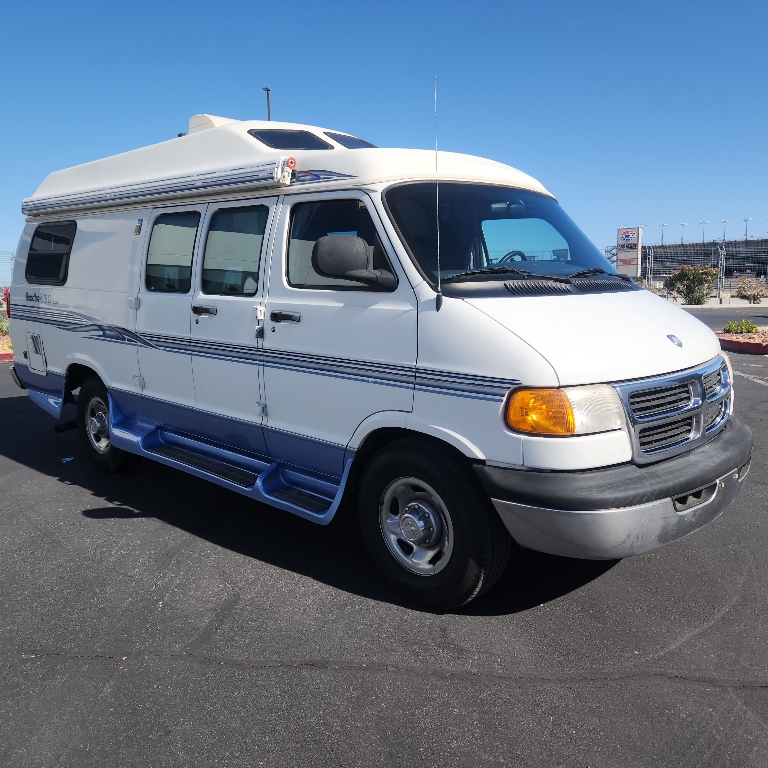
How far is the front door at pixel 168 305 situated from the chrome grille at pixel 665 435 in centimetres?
312

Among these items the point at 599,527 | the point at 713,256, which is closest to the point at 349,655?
the point at 599,527

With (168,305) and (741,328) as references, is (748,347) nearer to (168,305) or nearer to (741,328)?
(741,328)

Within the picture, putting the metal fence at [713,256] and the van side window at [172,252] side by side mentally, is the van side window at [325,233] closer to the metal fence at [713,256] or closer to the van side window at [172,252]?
the van side window at [172,252]

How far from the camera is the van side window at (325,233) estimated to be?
387cm

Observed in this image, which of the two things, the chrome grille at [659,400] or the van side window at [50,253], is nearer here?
the chrome grille at [659,400]

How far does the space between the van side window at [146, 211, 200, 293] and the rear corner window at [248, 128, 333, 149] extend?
724mm

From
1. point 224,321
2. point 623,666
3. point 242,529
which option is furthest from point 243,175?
point 623,666

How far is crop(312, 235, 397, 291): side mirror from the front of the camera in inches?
146

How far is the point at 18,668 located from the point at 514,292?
9.66 ft

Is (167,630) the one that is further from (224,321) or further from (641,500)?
(641,500)

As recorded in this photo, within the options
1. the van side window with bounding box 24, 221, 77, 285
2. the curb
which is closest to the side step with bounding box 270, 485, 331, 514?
the van side window with bounding box 24, 221, 77, 285

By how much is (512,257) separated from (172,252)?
2.51 metres

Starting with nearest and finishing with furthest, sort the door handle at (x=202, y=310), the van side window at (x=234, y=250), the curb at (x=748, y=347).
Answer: the van side window at (x=234, y=250) < the door handle at (x=202, y=310) < the curb at (x=748, y=347)

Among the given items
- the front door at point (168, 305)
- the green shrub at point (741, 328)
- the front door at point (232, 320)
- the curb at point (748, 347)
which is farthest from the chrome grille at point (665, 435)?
the green shrub at point (741, 328)
